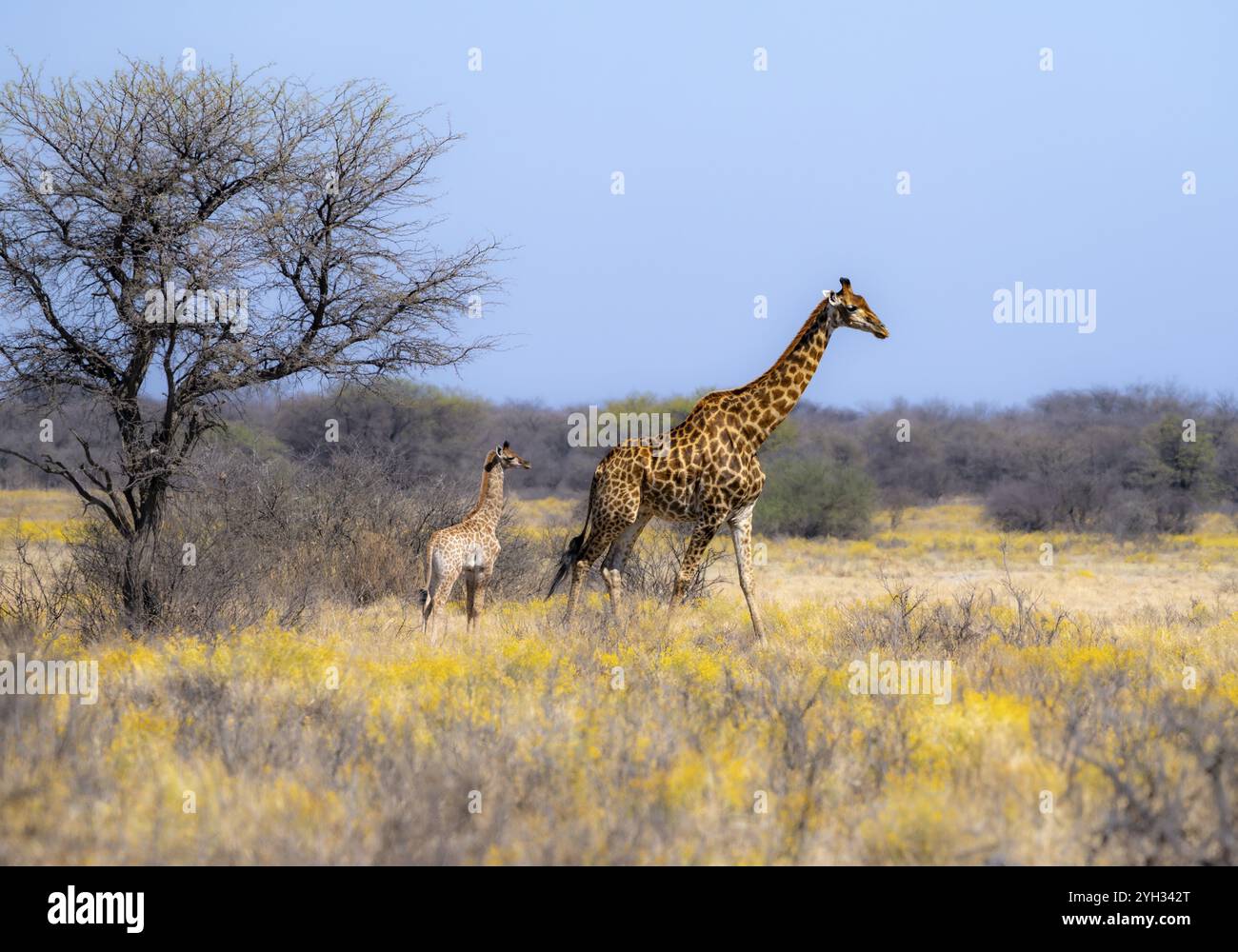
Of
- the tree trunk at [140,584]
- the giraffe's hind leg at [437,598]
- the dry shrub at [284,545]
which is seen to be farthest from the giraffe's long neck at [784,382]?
the tree trunk at [140,584]

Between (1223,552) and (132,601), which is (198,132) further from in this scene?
(1223,552)

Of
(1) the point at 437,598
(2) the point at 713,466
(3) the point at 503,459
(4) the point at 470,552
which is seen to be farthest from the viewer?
(3) the point at 503,459

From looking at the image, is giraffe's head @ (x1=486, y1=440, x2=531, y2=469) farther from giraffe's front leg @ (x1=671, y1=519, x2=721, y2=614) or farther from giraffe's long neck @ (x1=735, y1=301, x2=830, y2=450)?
giraffe's long neck @ (x1=735, y1=301, x2=830, y2=450)

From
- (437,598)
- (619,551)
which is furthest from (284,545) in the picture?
(619,551)

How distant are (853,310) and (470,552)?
3.70 m

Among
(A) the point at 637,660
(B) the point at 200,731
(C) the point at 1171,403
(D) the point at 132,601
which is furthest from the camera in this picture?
(C) the point at 1171,403

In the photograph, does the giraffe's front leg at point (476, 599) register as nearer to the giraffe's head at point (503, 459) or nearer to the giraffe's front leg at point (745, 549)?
the giraffe's head at point (503, 459)

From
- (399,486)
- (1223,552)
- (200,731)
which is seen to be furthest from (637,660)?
(1223,552)

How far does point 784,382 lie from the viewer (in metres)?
10.5

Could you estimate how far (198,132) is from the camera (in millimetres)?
11531

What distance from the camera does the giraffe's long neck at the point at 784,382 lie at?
1047 cm

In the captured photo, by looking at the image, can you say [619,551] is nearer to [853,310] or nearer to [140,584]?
[853,310]
